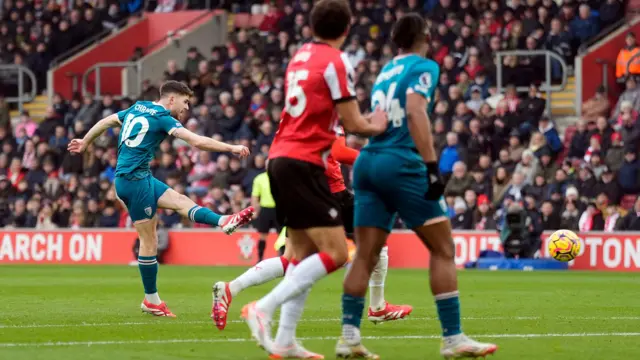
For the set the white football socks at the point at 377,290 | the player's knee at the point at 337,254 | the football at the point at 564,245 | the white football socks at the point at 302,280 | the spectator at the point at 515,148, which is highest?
the spectator at the point at 515,148

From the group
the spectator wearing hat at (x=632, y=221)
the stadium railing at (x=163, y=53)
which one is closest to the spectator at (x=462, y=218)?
the spectator wearing hat at (x=632, y=221)

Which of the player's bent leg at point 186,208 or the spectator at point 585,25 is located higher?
the spectator at point 585,25

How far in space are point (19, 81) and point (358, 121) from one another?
26.9m

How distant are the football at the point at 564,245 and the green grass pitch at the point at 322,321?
1086mm

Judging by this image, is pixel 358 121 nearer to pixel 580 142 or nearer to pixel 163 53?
pixel 580 142

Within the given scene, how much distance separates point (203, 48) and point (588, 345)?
84.8 feet

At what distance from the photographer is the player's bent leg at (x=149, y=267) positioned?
40.1ft

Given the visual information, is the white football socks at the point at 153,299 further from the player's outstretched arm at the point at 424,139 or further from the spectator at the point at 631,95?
the spectator at the point at 631,95

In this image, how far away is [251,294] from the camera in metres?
15.8

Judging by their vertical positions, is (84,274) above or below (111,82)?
below

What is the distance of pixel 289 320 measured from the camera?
8.43m

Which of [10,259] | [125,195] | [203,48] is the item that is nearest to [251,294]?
[125,195]

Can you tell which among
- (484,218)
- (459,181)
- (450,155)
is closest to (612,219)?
(484,218)

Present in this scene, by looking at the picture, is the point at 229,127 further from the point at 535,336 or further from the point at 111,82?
the point at 535,336
